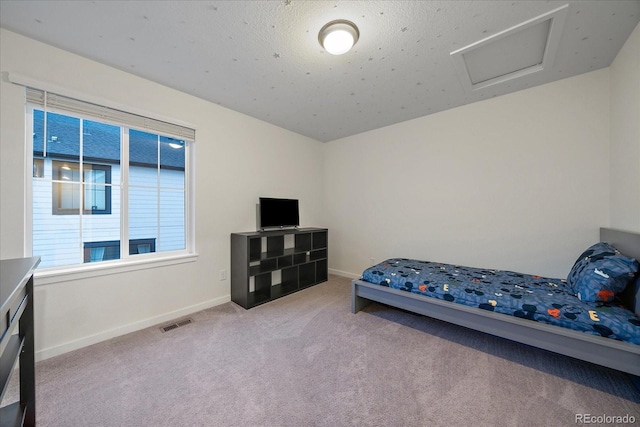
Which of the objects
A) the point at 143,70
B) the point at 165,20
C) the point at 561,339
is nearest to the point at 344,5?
the point at 165,20

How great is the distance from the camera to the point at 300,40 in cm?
184

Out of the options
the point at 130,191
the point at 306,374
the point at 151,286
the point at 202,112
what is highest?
Answer: the point at 202,112

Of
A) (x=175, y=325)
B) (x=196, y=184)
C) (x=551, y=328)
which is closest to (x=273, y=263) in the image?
(x=175, y=325)

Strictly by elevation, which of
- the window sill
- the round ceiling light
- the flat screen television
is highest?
the round ceiling light

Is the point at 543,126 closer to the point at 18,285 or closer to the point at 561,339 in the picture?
the point at 561,339

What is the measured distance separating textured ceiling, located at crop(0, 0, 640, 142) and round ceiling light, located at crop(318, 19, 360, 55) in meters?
0.05

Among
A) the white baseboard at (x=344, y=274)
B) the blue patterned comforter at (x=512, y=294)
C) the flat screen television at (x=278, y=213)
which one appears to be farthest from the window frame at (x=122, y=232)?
the white baseboard at (x=344, y=274)

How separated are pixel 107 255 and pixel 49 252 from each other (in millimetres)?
376

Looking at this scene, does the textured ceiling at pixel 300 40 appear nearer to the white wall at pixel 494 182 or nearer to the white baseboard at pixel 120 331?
the white wall at pixel 494 182

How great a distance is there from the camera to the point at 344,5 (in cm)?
154

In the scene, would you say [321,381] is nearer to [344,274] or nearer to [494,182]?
[344,274]

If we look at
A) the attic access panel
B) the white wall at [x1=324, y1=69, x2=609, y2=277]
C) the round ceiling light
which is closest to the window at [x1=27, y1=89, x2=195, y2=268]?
the round ceiling light

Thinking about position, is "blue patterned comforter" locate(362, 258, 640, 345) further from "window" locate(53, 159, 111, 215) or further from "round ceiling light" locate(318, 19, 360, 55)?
"window" locate(53, 159, 111, 215)

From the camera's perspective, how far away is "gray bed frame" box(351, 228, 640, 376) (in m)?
1.48
